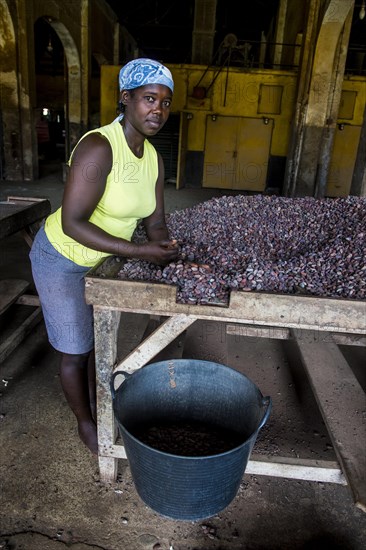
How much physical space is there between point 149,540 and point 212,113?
962 centimetres

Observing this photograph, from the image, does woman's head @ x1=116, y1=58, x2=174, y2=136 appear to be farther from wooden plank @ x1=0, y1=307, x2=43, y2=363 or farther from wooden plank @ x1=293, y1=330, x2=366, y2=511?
wooden plank @ x1=0, y1=307, x2=43, y2=363

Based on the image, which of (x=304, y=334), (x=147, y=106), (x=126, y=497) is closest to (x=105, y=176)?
(x=147, y=106)

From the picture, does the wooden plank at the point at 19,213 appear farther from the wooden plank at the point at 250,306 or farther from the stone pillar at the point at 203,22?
the stone pillar at the point at 203,22

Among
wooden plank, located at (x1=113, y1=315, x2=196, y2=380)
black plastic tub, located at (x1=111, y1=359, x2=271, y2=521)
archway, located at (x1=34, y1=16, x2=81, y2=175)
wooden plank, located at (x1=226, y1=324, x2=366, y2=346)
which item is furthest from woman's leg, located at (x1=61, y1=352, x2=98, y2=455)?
archway, located at (x1=34, y1=16, x2=81, y2=175)

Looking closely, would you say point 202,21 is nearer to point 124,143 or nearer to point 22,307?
point 22,307

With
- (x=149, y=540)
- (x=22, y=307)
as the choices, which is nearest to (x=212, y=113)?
(x=22, y=307)

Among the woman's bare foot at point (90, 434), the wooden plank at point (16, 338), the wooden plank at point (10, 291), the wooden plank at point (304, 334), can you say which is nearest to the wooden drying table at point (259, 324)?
the woman's bare foot at point (90, 434)

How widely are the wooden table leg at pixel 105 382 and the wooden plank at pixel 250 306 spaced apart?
0.38 ft

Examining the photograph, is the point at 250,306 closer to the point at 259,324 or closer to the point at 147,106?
the point at 259,324

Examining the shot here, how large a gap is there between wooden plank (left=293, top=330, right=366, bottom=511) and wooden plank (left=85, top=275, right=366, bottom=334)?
52 cm

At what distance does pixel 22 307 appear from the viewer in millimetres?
3811

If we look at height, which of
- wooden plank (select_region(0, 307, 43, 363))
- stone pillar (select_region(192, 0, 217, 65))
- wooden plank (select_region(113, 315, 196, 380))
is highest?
stone pillar (select_region(192, 0, 217, 65))

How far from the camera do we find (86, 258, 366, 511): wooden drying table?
152cm

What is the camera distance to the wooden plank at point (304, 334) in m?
2.49
